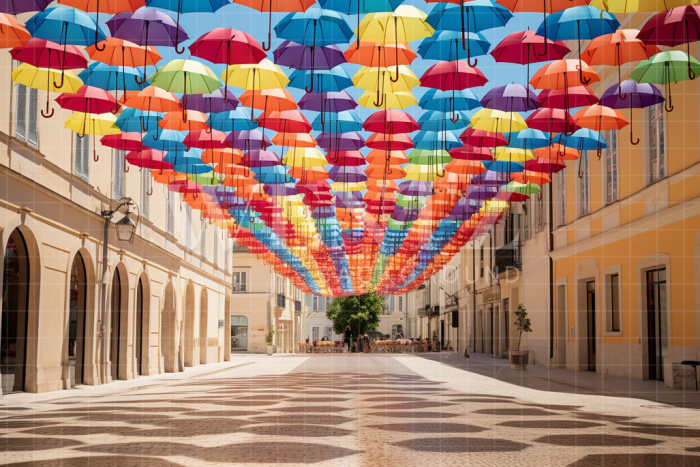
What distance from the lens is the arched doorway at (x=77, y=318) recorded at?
68.8ft

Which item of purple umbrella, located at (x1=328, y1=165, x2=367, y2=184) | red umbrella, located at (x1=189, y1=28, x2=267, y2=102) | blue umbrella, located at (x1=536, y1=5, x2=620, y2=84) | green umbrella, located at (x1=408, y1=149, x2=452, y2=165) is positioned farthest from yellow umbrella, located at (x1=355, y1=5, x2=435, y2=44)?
purple umbrella, located at (x1=328, y1=165, x2=367, y2=184)

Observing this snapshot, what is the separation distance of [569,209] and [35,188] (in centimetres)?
1965

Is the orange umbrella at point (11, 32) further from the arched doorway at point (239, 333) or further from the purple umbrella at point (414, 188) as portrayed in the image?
the arched doorway at point (239, 333)

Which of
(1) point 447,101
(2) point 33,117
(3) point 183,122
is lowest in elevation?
(3) point 183,122

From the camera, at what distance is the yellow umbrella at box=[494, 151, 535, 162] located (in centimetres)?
1847

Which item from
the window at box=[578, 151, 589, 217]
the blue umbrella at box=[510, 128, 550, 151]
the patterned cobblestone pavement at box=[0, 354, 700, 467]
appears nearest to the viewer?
the patterned cobblestone pavement at box=[0, 354, 700, 467]

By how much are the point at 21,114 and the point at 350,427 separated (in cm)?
1008

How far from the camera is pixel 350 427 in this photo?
11.9 meters

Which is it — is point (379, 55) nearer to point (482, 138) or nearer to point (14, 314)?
point (482, 138)

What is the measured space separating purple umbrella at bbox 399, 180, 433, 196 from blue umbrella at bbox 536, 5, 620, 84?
10.4 m

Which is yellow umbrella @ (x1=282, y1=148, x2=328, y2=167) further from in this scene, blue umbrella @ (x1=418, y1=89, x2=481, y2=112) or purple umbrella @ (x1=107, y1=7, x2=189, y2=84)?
purple umbrella @ (x1=107, y1=7, x2=189, y2=84)

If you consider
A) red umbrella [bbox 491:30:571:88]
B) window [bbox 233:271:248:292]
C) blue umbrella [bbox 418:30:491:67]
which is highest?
blue umbrella [bbox 418:30:491:67]

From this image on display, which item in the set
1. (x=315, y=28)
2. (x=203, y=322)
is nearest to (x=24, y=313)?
(x=315, y=28)

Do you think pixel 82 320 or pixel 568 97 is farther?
pixel 82 320
